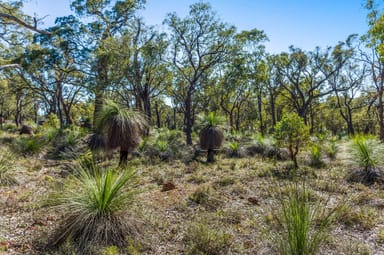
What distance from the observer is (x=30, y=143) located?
9.24 meters

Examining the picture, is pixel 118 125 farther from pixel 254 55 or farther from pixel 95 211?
pixel 254 55

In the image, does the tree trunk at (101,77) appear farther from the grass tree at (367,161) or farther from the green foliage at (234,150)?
the grass tree at (367,161)

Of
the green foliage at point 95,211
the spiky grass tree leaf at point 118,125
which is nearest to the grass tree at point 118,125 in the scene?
the spiky grass tree leaf at point 118,125

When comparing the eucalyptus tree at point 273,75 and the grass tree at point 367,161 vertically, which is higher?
the eucalyptus tree at point 273,75

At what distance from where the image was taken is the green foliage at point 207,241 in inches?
118

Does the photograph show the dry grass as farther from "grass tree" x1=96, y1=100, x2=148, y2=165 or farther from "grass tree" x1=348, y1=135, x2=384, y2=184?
"grass tree" x1=96, y1=100, x2=148, y2=165

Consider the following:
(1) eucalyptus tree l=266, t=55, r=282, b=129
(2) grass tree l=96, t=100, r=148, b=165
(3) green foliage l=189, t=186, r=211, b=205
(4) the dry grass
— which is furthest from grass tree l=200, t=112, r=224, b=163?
(1) eucalyptus tree l=266, t=55, r=282, b=129

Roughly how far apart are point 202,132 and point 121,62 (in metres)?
7.93

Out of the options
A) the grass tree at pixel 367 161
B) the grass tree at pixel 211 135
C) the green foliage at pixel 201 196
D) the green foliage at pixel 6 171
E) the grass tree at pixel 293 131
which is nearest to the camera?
the green foliage at pixel 201 196

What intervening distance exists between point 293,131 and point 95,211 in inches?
260

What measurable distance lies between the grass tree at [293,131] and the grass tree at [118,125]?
484 cm

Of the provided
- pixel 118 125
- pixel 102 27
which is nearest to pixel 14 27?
pixel 102 27

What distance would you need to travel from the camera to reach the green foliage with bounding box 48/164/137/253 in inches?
121

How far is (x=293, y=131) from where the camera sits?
7.79 metres
